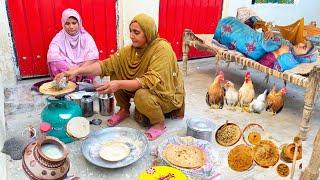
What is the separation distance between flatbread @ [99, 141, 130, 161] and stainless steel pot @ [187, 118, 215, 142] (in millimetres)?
554

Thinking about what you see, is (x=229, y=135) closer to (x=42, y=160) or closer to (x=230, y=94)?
(x=230, y=94)

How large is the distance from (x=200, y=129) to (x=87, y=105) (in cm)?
111

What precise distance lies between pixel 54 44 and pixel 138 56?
1.35 m

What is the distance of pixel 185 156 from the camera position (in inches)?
78.9

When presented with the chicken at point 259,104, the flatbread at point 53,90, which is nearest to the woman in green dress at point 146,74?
the flatbread at point 53,90

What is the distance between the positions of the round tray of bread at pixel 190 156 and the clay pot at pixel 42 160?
799mm

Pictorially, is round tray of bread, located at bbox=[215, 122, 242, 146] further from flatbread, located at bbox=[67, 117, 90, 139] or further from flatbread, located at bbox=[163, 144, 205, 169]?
flatbread, located at bbox=[67, 117, 90, 139]

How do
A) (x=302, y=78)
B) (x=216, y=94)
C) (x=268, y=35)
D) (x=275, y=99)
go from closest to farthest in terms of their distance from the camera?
(x=216, y=94), (x=275, y=99), (x=302, y=78), (x=268, y=35)


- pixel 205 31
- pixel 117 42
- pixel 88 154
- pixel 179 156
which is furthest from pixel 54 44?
→ pixel 205 31

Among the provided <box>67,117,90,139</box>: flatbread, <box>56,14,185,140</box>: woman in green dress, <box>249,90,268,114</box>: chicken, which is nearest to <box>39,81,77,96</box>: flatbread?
<box>56,14,185,140</box>: woman in green dress

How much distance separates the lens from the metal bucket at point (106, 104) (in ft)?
9.12

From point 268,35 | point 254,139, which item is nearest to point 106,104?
point 268,35

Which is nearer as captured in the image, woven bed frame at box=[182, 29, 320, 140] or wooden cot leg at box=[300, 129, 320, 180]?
wooden cot leg at box=[300, 129, 320, 180]

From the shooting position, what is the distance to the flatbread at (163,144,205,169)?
193 centimetres
